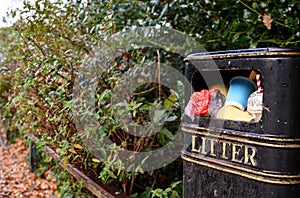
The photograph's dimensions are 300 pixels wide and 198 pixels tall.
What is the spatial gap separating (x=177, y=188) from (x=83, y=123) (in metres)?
0.69

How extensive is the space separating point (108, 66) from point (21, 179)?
2319 millimetres

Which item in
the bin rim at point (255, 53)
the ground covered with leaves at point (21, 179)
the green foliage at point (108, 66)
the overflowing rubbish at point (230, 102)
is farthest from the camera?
the ground covered with leaves at point (21, 179)

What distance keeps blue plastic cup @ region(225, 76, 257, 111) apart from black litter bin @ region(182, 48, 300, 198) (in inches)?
3.5

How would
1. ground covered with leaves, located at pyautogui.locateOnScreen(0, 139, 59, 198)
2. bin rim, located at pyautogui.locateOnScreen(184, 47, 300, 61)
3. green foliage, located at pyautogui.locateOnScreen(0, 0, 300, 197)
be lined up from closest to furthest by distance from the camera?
1. bin rim, located at pyautogui.locateOnScreen(184, 47, 300, 61)
2. green foliage, located at pyautogui.locateOnScreen(0, 0, 300, 197)
3. ground covered with leaves, located at pyautogui.locateOnScreen(0, 139, 59, 198)

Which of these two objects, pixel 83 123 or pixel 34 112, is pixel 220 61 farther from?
pixel 34 112

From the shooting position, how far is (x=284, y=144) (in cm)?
109

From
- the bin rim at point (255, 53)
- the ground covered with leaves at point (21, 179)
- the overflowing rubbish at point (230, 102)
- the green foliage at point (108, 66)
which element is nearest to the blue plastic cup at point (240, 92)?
the overflowing rubbish at point (230, 102)

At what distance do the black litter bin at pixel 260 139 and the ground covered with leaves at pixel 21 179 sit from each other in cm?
227

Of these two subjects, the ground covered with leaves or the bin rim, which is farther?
the ground covered with leaves

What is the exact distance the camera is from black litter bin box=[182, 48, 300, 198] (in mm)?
1087

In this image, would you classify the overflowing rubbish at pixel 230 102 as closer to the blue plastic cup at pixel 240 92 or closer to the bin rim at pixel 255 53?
the blue plastic cup at pixel 240 92

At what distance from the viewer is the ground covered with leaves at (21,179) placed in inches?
134

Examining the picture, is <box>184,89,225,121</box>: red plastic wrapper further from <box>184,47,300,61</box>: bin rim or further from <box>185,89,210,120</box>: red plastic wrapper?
<box>184,47,300,61</box>: bin rim

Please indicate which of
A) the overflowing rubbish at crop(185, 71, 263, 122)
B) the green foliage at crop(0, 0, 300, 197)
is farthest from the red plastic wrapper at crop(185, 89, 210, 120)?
the green foliage at crop(0, 0, 300, 197)
